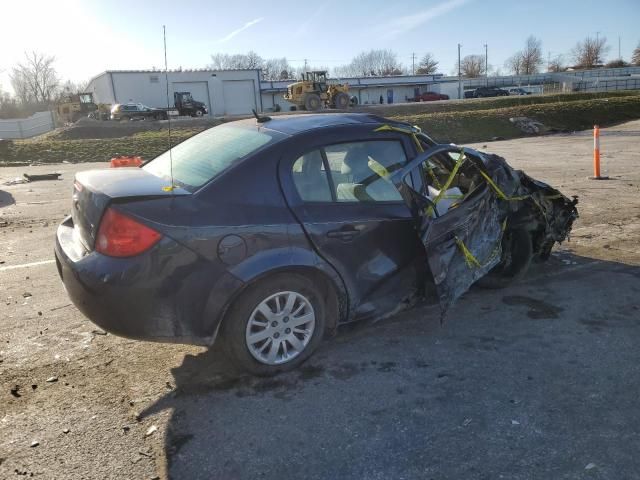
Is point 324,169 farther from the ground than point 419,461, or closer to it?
farther from the ground

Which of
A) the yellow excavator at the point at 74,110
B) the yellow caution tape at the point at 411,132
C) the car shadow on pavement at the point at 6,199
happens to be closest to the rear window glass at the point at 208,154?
the yellow caution tape at the point at 411,132

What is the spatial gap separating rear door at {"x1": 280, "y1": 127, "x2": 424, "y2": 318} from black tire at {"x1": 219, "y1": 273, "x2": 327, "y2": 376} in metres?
0.25

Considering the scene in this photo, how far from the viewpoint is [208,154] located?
384 centimetres

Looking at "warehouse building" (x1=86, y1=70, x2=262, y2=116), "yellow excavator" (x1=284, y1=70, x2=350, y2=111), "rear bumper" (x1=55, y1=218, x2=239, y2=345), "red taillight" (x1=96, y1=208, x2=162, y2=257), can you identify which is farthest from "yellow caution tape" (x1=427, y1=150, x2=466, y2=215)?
"warehouse building" (x1=86, y1=70, x2=262, y2=116)

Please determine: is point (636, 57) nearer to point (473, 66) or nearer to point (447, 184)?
point (473, 66)

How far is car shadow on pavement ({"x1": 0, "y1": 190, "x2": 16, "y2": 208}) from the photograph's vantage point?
10.6 metres

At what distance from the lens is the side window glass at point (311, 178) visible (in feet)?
11.7

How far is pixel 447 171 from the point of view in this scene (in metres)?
4.56

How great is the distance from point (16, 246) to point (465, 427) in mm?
6430

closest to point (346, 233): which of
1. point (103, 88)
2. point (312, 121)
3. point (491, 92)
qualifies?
point (312, 121)

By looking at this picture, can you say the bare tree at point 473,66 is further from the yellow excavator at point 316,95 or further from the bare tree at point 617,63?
the yellow excavator at point 316,95

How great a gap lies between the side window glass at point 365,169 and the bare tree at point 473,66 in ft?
419

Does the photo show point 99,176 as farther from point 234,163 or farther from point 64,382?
point 64,382

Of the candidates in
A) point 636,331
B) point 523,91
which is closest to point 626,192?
point 636,331
